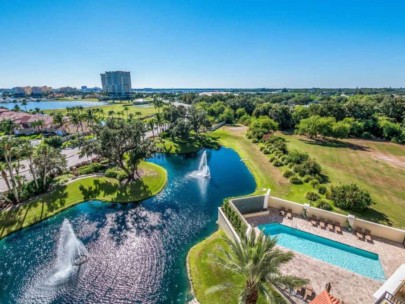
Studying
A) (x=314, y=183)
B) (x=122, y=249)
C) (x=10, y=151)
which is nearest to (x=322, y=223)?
(x=314, y=183)

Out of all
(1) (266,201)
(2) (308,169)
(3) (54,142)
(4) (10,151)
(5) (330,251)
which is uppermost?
(4) (10,151)

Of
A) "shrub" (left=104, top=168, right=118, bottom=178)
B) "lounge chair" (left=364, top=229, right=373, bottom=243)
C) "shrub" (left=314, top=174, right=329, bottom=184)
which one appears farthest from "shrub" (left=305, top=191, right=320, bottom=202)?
"shrub" (left=104, top=168, right=118, bottom=178)

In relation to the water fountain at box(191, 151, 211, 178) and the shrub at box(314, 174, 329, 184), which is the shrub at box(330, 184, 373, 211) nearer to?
the shrub at box(314, 174, 329, 184)

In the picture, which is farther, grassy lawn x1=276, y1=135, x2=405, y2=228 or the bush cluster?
the bush cluster

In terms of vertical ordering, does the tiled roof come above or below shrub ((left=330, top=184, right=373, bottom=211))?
above

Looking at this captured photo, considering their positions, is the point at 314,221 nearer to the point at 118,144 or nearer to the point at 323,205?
the point at 323,205

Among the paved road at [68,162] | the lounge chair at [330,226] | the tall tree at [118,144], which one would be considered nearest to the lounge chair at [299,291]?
the lounge chair at [330,226]
